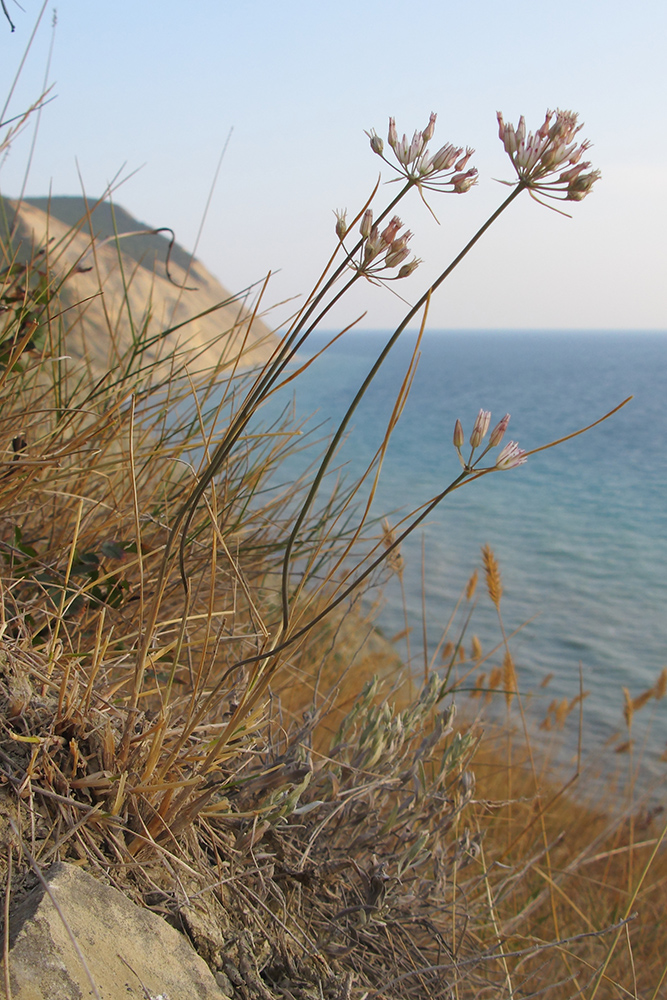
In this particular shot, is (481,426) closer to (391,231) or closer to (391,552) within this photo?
(391,231)

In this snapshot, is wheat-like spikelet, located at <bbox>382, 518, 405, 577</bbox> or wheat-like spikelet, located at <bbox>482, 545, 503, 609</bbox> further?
wheat-like spikelet, located at <bbox>482, 545, 503, 609</bbox>

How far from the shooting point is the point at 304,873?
1.06 m

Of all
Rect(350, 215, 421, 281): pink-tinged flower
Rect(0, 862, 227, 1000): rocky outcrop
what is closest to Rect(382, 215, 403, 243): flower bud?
Rect(350, 215, 421, 281): pink-tinged flower

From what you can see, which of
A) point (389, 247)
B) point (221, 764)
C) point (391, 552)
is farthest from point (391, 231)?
point (221, 764)

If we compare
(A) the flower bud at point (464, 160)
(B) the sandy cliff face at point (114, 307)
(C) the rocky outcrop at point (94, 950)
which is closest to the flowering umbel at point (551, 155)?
(A) the flower bud at point (464, 160)

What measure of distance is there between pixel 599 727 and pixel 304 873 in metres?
5.04

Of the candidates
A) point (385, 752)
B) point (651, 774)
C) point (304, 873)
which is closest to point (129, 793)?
point (304, 873)

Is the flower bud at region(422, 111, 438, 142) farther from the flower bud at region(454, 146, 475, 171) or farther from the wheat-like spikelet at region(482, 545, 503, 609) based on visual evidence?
the wheat-like spikelet at region(482, 545, 503, 609)

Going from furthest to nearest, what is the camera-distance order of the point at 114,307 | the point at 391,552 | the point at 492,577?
the point at 114,307, the point at 492,577, the point at 391,552

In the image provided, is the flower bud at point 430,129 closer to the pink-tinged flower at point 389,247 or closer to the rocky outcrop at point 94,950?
the pink-tinged flower at point 389,247

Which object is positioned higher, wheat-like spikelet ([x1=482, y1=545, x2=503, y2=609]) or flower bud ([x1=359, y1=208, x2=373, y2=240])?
flower bud ([x1=359, y1=208, x2=373, y2=240])

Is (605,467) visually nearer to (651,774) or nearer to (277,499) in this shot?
(651,774)

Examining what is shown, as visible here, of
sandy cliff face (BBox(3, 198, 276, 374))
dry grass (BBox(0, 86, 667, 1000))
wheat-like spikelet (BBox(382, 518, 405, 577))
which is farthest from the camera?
sandy cliff face (BBox(3, 198, 276, 374))

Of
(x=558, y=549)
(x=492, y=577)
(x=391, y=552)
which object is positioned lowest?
(x=558, y=549)
